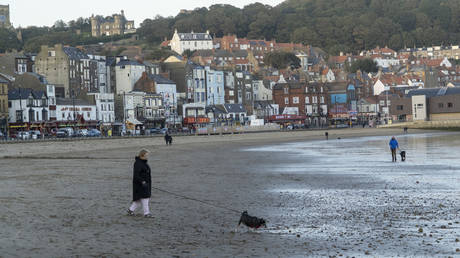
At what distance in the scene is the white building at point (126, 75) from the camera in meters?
108

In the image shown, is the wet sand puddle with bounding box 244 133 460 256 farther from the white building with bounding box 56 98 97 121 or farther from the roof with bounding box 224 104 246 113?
the roof with bounding box 224 104 246 113

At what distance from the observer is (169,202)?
1888 centimetres

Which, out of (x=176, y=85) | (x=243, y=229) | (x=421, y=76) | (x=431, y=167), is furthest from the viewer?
(x=421, y=76)

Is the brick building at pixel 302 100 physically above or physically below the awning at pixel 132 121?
above

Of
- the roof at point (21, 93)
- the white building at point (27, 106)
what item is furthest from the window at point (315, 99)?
the roof at point (21, 93)

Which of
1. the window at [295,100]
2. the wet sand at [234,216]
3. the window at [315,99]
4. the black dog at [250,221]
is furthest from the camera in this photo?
the window at [315,99]

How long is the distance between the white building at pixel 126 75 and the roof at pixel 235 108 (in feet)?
57.6

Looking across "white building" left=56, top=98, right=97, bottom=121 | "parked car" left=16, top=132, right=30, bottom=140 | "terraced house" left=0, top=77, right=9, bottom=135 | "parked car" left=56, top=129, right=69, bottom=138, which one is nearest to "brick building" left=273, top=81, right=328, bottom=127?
"white building" left=56, top=98, right=97, bottom=121

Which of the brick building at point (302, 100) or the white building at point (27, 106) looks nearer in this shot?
the white building at point (27, 106)

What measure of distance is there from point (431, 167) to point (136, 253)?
2081cm

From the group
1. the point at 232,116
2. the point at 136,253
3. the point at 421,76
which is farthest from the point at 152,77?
the point at 136,253

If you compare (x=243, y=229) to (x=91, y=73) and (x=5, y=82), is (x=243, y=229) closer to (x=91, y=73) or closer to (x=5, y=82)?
(x=5, y=82)

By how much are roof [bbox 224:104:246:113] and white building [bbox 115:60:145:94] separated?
1755 centimetres

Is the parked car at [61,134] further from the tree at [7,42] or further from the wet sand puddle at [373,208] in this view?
the tree at [7,42]
